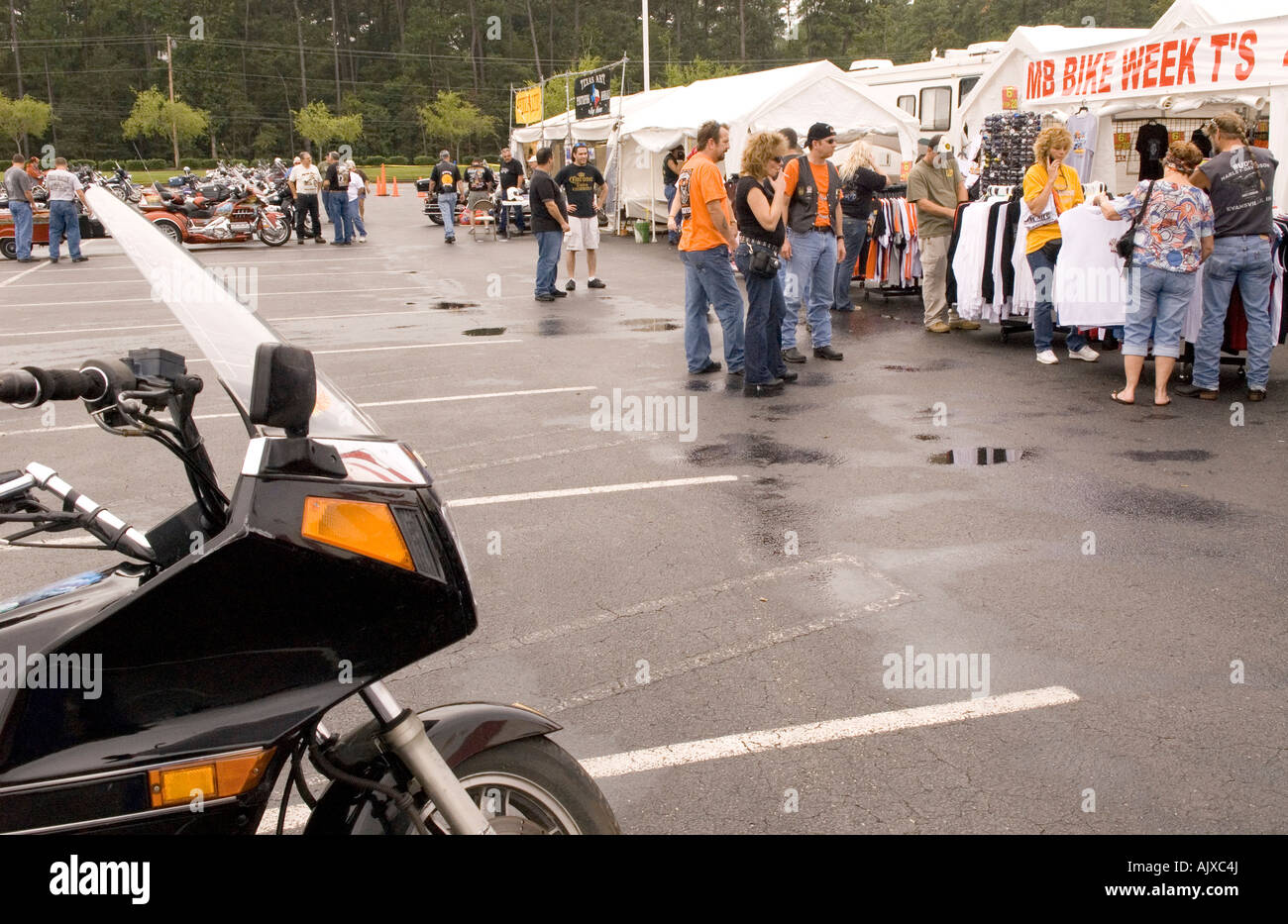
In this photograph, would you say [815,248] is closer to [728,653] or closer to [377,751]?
[728,653]

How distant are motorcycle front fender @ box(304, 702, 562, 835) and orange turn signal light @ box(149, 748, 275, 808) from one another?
186 millimetres

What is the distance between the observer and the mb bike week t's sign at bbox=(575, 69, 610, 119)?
85.1ft

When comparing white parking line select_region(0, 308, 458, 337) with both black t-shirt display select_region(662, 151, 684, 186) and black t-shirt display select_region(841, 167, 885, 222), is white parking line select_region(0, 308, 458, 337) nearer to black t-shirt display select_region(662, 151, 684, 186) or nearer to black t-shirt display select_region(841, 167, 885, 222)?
black t-shirt display select_region(841, 167, 885, 222)

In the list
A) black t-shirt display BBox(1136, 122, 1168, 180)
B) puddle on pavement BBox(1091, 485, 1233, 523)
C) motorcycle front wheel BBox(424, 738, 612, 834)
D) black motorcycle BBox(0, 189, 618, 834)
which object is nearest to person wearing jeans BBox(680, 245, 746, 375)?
puddle on pavement BBox(1091, 485, 1233, 523)

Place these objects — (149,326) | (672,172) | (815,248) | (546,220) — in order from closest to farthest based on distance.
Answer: (815,248) < (149,326) < (546,220) < (672,172)

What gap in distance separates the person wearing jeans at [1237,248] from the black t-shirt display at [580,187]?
850 cm

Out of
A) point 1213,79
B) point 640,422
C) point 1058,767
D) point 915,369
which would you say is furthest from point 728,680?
point 1213,79

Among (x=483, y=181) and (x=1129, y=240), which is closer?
(x=1129, y=240)

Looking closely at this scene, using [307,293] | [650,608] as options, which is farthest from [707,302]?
[307,293]

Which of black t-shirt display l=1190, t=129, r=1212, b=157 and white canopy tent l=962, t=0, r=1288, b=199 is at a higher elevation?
white canopy tent l=962, t=0, r=1288, b=199

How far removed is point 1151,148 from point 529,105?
25850mm

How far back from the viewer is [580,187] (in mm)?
14805

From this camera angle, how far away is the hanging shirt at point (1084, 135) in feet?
45.7
